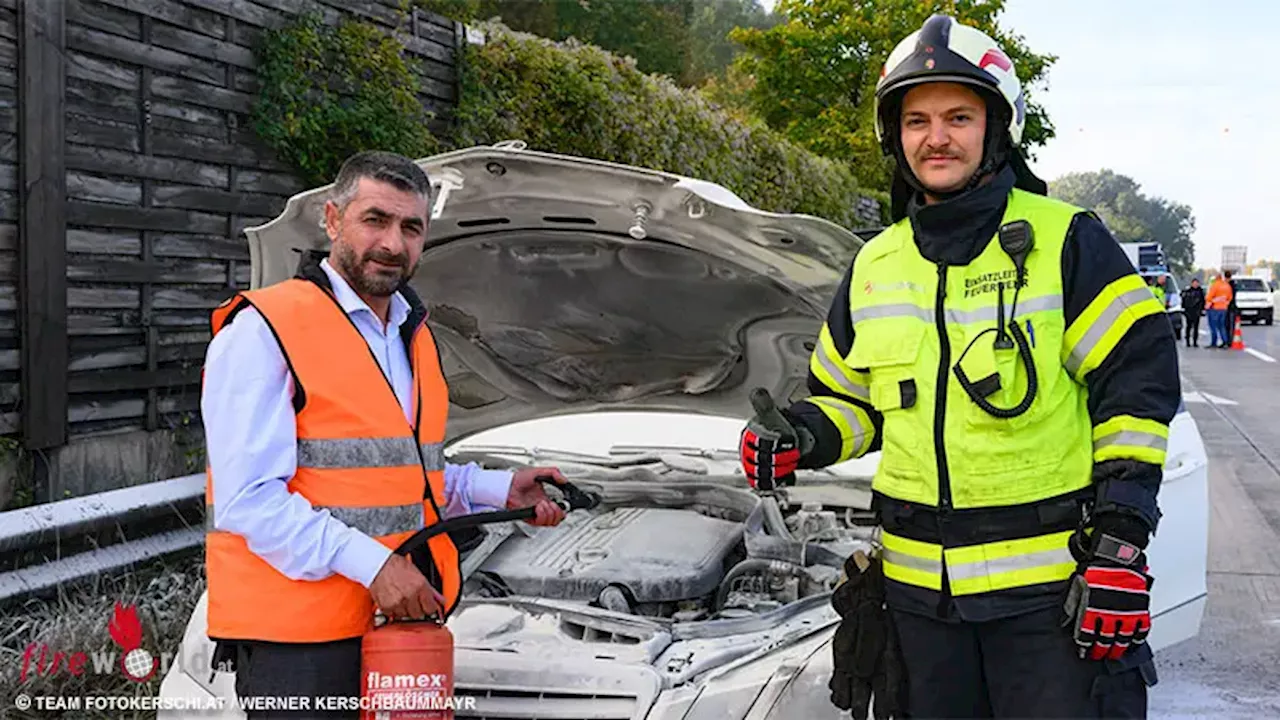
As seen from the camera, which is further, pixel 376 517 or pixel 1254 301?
pixel 1254 301

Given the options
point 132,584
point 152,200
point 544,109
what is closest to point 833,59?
point 544,109

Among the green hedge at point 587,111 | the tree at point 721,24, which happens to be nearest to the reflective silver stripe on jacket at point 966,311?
the green hedge at point 587,111

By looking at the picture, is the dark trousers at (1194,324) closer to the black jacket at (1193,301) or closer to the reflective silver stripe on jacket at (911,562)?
the black jacket at (1193,301)

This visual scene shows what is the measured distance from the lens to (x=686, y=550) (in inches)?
138

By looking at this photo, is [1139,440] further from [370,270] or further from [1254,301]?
[1254,301]

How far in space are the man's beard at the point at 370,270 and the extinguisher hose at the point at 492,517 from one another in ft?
1.75

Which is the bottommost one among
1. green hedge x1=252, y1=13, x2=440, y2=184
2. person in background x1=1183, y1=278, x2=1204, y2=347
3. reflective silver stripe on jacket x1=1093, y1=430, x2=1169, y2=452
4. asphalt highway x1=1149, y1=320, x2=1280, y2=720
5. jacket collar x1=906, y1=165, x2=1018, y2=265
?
asphalt highway x1=1149, y1=320, x2=1280, y2=720

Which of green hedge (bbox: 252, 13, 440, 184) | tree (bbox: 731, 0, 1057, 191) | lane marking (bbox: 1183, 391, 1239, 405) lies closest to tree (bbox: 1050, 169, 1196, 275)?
tree (bbox: 731, 0, 1057, 191)

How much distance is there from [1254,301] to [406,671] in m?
36.8

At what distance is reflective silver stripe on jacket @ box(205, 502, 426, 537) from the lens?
2.37m

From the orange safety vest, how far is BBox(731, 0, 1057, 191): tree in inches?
968

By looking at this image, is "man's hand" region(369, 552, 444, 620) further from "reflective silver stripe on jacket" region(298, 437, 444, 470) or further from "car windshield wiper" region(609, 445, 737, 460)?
"car windshield wiper" region(609, 445, 737, 460)

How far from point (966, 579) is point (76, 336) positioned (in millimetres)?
4935

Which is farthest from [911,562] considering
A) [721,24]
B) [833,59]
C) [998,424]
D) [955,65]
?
[721,24]
